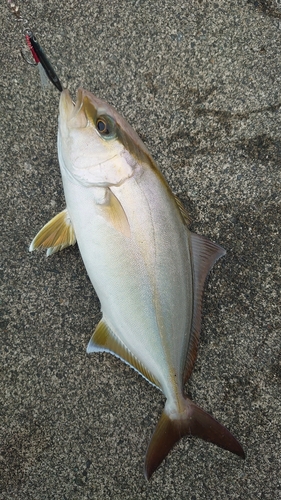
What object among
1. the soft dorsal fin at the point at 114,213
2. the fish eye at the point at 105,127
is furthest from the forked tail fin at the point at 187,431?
the fish eye at the point at 105,127

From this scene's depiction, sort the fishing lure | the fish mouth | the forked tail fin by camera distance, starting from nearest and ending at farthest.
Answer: the fish mouth
the forked tail fin
the fishing lure

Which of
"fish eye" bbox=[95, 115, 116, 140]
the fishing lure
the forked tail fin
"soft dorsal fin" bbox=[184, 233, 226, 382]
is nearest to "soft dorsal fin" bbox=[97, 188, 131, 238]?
"fish eye" bbox=[95, 115, 116, 140]

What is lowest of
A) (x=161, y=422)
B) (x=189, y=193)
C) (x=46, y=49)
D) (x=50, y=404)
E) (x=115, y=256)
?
(x=161, y=422)

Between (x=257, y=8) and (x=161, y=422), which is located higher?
(x=257, y=8)

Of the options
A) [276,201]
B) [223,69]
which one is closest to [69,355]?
[276,201]

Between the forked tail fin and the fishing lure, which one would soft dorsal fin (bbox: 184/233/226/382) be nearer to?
the forked tail fin

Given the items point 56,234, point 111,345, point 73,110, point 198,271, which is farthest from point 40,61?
point 111,345

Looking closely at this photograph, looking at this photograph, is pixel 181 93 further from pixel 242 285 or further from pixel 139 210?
pixel 242 285

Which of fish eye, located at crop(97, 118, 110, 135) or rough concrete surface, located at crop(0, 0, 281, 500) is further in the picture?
rough concrete surface, located at crop(0, 0, 281, 500)

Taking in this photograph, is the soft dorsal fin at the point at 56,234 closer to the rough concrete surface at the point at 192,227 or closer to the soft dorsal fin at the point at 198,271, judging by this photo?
the rough concrete surface at the point at 192,227
